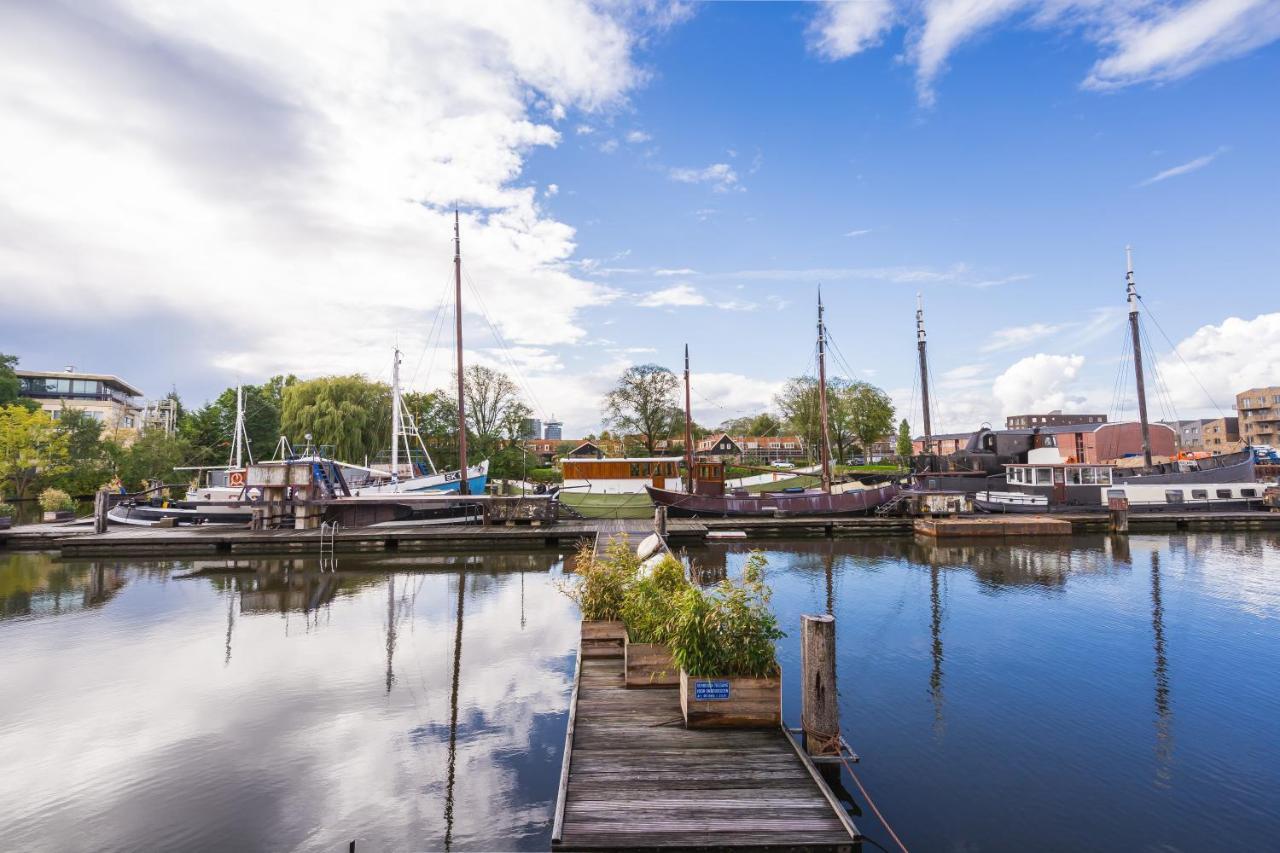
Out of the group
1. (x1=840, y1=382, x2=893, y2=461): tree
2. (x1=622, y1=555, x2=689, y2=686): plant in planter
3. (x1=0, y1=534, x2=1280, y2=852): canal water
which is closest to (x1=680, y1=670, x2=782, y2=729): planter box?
(x1=622, y1=555, x2=689, y2=686): plant in planter

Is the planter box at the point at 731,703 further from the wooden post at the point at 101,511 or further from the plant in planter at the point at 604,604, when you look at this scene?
the wooden post at the point at 101,511

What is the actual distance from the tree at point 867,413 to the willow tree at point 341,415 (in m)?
55.3

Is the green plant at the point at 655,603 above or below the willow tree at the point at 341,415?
below

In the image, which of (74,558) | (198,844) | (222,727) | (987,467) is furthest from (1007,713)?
(987,467)

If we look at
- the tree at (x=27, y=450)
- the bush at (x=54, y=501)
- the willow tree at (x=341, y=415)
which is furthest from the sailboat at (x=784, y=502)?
the tree at (x=27, y=450)

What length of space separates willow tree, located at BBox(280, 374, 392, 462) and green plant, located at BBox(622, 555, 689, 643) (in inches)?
1823

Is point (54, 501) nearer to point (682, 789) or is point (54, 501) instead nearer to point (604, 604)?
point (604, 604)

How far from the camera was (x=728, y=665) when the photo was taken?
23.5 ft

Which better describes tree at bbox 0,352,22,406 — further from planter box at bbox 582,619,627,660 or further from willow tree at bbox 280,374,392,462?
planter box at bbox 582,619,627,660

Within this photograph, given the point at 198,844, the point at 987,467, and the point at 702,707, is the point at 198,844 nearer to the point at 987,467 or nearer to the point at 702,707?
the point at 702,707

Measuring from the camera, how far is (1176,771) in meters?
7.72

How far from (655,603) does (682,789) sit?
9.67 feet

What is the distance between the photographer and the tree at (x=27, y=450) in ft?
144

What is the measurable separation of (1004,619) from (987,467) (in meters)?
30.2
